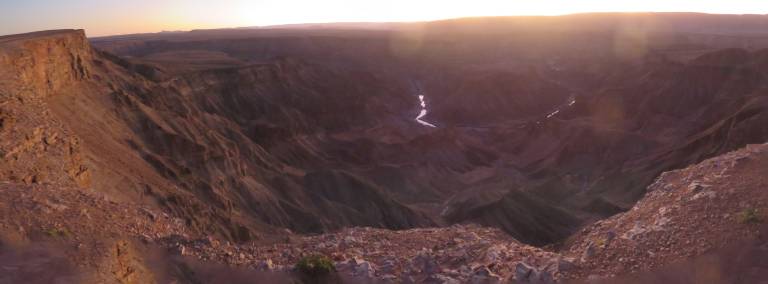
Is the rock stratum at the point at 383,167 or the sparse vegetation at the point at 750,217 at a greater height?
the sparse vegetation at the point at 750,217

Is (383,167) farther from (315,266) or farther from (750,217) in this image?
(750,217)

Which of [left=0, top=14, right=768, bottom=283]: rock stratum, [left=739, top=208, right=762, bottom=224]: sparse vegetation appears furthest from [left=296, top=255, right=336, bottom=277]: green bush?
[left=739, top=208, right=762, bottom=224]: sparse vegetation

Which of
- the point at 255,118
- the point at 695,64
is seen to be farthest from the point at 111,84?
the point at 695,64

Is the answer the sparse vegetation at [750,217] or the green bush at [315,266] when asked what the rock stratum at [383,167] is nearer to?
the sparse vegetation at [750,217]

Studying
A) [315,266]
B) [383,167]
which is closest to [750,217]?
[315,266]

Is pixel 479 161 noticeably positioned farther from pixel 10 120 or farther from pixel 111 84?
pixel 10 120

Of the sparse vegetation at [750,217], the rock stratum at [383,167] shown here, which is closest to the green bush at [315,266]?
the rock stratum at [383,167]
